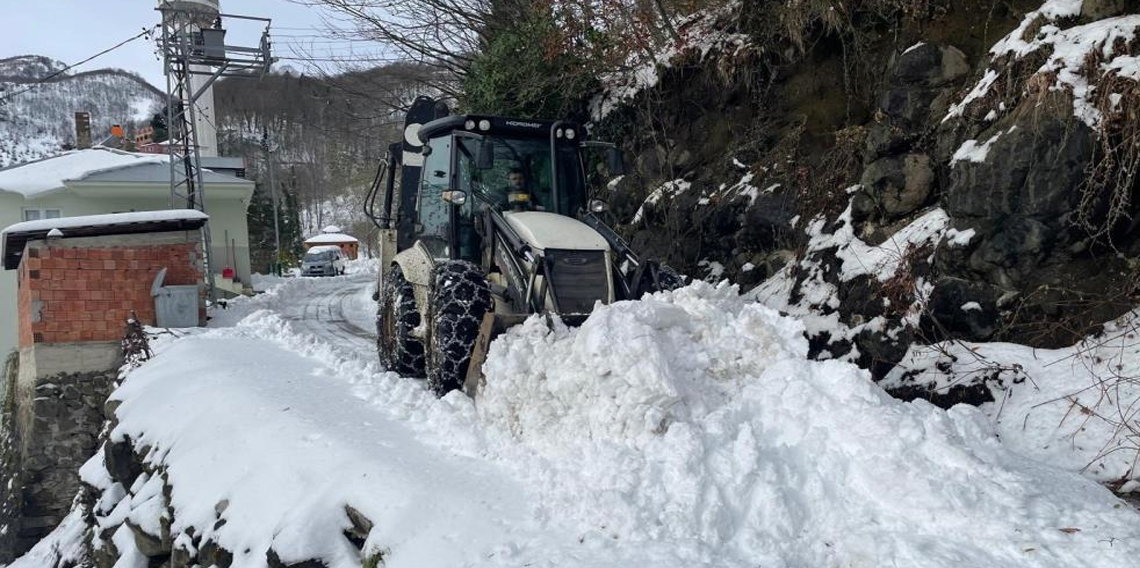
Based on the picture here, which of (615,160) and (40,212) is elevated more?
(615,160)

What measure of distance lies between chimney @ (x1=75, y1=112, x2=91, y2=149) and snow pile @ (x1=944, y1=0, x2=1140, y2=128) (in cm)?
2956

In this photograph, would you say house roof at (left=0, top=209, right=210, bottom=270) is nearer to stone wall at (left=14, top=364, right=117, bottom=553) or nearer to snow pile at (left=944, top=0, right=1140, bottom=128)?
stone wall at (left=14, top=364, right=117, bottom=553)

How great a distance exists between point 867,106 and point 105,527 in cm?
863

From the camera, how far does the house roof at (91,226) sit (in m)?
10.1

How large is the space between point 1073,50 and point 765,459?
393 cm

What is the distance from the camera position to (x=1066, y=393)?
4340mm

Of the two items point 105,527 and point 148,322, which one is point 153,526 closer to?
point 105,527

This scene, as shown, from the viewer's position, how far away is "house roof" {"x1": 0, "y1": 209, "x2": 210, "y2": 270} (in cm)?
1006

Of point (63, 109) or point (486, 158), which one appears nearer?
point (486, 158)

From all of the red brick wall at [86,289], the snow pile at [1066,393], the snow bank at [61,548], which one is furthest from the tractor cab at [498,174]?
the red brick wall at [86,289]

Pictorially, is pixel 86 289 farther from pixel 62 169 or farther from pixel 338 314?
pixel 62 169

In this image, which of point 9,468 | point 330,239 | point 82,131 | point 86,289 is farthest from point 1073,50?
point 330,239

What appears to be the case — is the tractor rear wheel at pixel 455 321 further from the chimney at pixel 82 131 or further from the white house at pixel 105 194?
the chimney at pixel 82 131

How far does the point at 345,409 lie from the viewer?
5.82 metres
